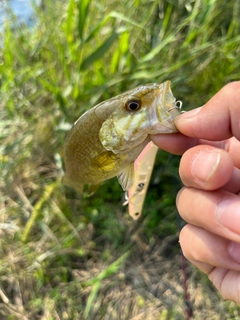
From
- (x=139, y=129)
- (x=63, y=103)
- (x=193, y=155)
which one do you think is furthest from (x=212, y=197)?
(x=63, y=103)

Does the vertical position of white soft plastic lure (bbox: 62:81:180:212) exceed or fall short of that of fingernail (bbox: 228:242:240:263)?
it exceeds it

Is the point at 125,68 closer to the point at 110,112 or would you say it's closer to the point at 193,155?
the point at 110,112

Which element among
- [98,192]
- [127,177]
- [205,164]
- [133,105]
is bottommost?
[98,192]

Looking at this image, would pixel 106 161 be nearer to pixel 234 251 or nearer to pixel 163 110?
pixel 163 110

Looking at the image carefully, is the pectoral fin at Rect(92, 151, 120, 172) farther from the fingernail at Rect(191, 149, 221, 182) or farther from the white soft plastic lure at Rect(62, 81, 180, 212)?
the fingernail at Rect(191, 149, 221, 182)

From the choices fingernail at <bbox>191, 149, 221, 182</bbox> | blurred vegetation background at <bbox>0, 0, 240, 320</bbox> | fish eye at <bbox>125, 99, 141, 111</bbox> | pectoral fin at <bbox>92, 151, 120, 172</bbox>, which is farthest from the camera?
blurred vegetation background at <bbox>0, 0, 240, 320</bbox>

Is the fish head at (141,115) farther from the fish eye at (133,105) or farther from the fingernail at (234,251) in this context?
the fingernail at (234,251)

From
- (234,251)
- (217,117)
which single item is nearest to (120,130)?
(217,117)

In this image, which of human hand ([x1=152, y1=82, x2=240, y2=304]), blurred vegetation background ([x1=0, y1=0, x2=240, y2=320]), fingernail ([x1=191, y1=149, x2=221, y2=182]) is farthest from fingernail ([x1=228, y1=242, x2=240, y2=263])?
blurred vegetation background ([x1=0, y1=0, x2=240, y2=320])
